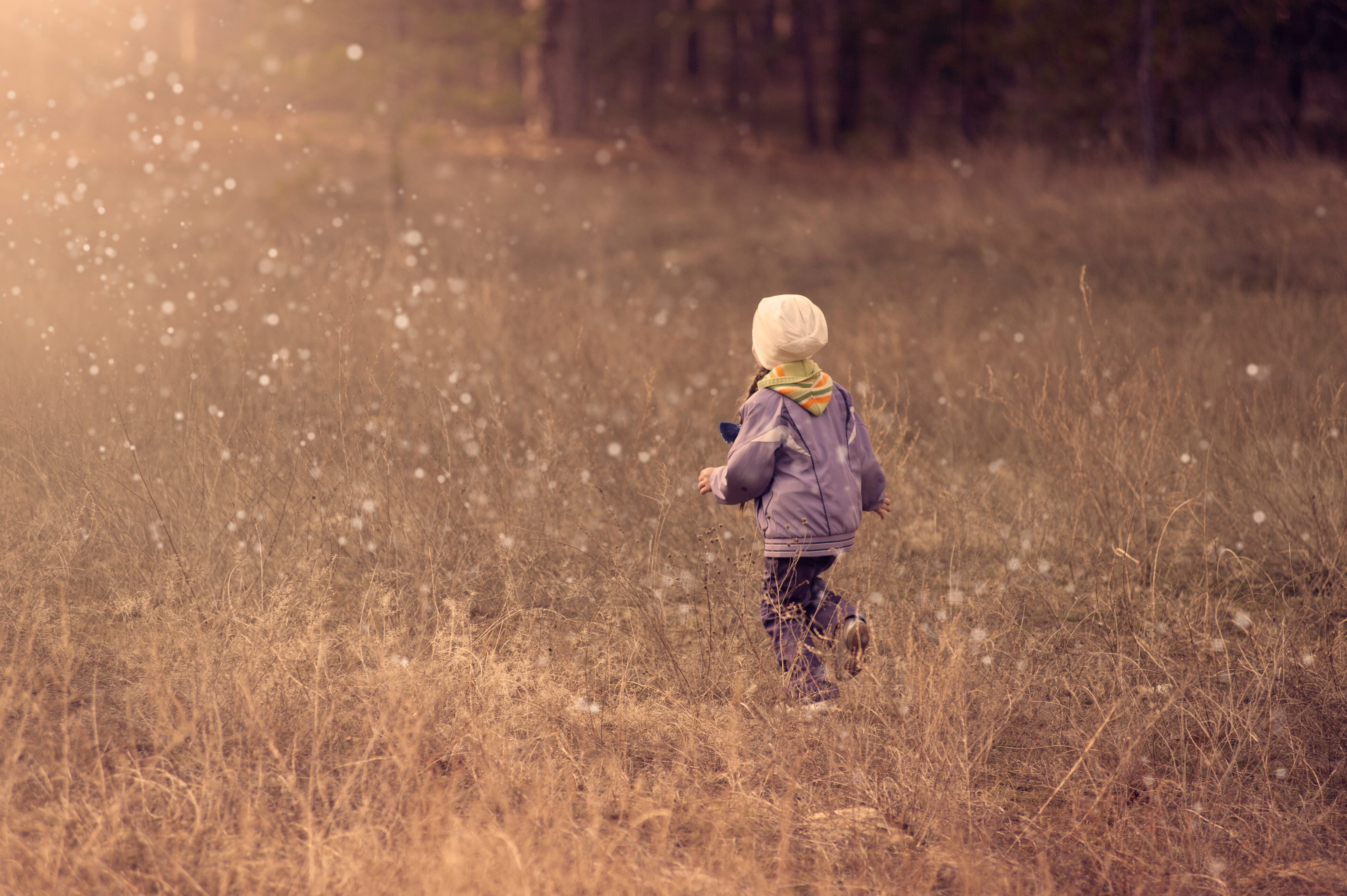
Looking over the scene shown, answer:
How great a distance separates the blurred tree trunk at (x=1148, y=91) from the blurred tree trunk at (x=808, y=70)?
375 inches

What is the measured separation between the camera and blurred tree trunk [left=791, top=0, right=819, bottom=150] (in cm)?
2417

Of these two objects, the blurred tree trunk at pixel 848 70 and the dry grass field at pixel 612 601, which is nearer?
the dry grass field at pixel 612 601

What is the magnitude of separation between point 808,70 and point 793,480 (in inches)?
900

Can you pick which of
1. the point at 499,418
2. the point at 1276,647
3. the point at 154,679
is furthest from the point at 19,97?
the point at 1276,647

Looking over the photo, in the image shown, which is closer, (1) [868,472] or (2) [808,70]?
(1) [868,472]

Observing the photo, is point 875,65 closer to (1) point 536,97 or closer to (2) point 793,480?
(1) point 536,97

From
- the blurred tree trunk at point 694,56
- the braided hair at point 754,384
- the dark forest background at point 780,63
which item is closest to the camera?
the braided hair at point 754,384

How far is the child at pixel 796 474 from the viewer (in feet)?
10.8

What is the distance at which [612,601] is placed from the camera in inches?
158

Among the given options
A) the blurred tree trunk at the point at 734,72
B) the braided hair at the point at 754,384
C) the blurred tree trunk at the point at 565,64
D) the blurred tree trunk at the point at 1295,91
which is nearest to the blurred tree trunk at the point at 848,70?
the blurred tree trunk at the point at 734,72

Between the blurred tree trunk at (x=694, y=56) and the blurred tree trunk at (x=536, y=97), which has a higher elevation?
the blurred tree trunk at (x=694, y=56)

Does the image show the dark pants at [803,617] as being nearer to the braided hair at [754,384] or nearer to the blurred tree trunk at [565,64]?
the braided hair at [754,384]

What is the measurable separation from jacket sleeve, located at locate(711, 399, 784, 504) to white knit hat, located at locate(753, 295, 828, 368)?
16 centimetres

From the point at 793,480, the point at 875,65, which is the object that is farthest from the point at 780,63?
the point at 793,480
